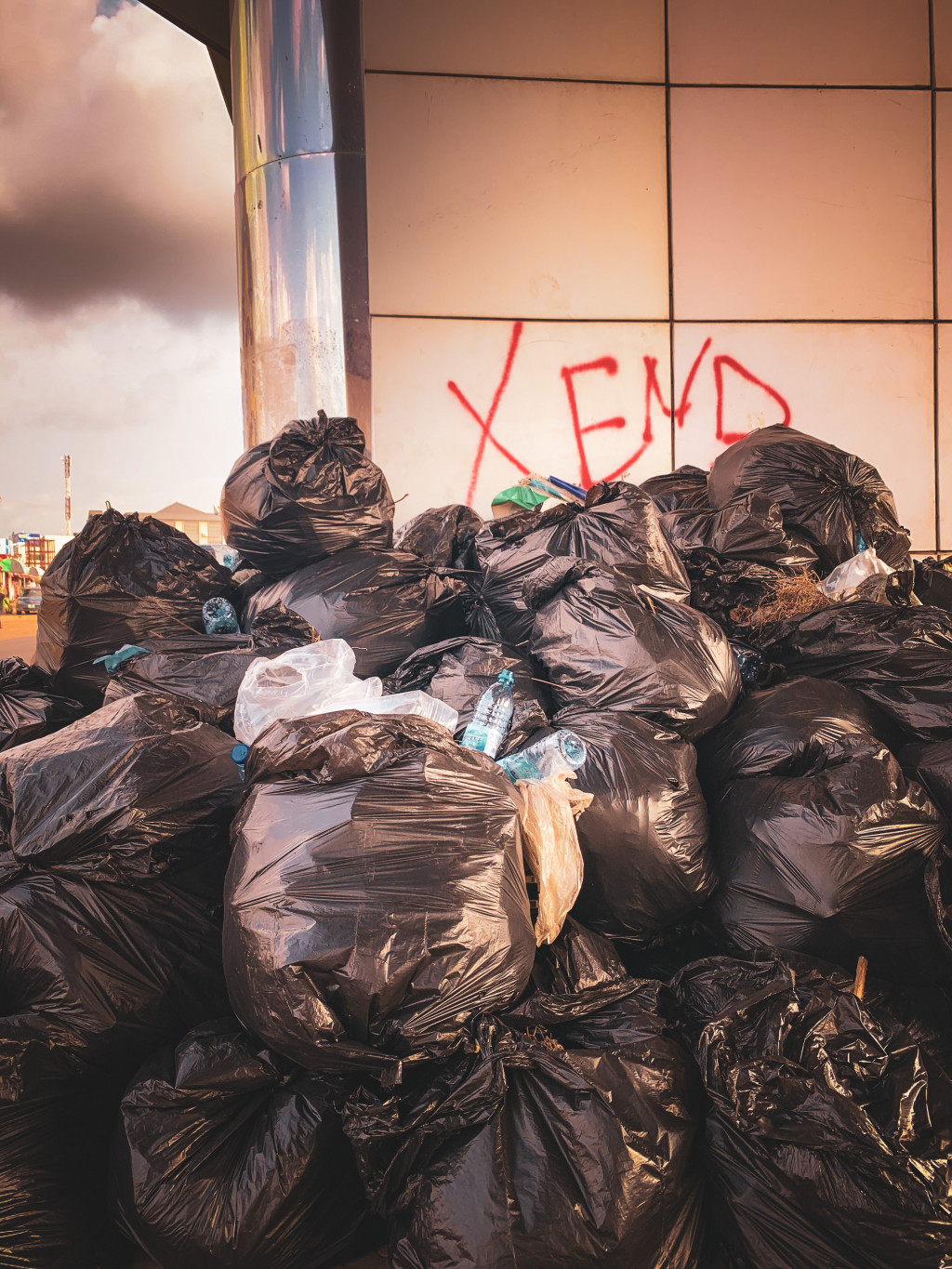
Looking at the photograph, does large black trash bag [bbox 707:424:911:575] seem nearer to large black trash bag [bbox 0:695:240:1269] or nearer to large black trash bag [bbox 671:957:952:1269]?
large black trash bag [bbox 671:957:952:1269]

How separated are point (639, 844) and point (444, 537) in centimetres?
175

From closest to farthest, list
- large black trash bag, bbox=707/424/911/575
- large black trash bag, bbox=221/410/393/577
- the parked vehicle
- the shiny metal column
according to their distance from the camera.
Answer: large black trash bag, bbox=221/410/393/577, large black trash bag, bbox=707/424/911/575, the shiny metal column, the parked vehicle

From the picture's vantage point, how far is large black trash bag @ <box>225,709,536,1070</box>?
1217mm

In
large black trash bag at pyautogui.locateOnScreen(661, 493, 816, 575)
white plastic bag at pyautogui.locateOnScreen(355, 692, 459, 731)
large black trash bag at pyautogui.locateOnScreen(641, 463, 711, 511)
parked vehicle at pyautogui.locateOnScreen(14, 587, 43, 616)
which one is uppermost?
large black trash bag at pyautogui.locateOnScreen(641, 463, 711, 511)

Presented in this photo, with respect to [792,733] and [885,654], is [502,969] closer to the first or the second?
[792,733]

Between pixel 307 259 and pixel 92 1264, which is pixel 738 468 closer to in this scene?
pixel 307 259

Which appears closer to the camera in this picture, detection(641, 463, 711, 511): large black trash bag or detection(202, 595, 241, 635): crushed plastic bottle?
detection(202, 595, 241, 635): crushed plastic bottle

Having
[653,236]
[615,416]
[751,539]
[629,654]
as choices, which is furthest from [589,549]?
[653,236]

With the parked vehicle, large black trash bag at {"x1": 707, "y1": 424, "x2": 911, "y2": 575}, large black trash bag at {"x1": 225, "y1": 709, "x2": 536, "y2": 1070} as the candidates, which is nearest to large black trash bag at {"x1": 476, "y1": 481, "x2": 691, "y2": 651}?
large black trash bag at {"x1": 707, "y1": 424, "x2": 911, "y2": 575}

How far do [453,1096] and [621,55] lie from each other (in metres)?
4.90

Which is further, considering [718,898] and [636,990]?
[718,898]

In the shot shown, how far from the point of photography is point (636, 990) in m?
1.49

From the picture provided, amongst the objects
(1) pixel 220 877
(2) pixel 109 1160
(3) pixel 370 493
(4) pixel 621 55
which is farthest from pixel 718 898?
(4) pixel 621 55

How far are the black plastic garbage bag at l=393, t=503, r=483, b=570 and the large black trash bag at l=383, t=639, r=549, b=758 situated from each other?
0.69 metres
